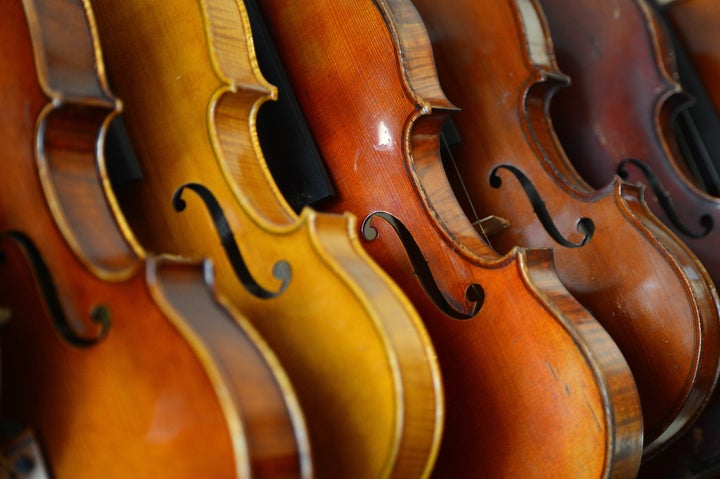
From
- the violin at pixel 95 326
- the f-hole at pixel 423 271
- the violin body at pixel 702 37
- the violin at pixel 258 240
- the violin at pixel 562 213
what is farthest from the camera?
the violin body at pixel 702 37

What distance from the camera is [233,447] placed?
3.67ft

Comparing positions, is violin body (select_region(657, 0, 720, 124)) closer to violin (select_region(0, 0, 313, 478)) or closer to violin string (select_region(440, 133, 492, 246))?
violin string (select_region(440, 133, 492, 246))

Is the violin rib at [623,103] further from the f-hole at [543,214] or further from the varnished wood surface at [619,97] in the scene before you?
the f-hole at [543,214]

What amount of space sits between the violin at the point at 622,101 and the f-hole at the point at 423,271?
38.7 inches

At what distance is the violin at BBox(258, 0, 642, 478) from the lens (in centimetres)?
169

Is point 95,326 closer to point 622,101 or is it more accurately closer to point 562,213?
point 562,213

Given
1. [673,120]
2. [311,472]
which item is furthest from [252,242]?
[673,120]

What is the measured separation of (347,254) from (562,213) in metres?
0.94

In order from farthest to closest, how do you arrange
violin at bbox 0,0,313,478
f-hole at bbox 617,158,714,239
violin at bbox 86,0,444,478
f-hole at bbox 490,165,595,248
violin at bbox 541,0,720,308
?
violin at bbox 541,0,720,308 < f-hole at bbox 617,158,714,239 < f-hole at bbox 490,165,595,248 < violin at bbox 86,0,444,478 < violin at bbox 0,0,313,478

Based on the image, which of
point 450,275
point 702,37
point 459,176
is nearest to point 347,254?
point 450,275

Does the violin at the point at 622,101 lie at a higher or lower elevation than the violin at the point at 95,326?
lower

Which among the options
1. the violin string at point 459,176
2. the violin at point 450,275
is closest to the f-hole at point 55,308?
the violin at point 450,275

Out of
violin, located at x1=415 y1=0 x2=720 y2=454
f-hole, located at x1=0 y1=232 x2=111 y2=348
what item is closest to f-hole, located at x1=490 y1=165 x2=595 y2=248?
violin, located at x1=415 y1=0 x2=720 y2=454

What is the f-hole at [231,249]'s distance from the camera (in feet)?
5.06
